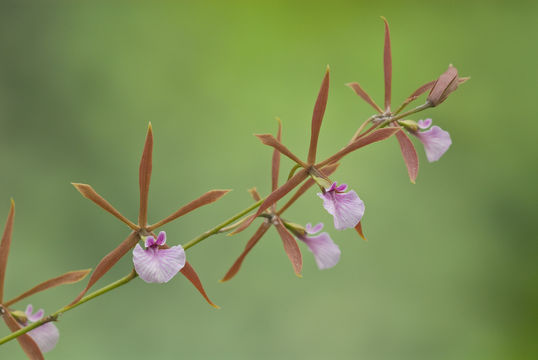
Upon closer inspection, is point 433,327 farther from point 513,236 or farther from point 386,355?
point 513,236

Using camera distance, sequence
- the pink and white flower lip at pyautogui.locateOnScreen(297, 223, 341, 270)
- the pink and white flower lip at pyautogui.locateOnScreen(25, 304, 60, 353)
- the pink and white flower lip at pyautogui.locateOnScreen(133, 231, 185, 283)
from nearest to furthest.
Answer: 1. the pink and white flower lip at pyautogui.locateOnScreen(133, 231, 185, 283)
2. the pink and white flower lip at pyautogui.locateOnScreen(25, 304, 60, 353)
3. the pink and white flower lip at pyautogui.locateOnScreen(297, 223, 341, 270)

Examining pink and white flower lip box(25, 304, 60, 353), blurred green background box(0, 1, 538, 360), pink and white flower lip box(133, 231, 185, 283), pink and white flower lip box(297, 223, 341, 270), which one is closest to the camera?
pink and white flower lip box(133, 231, 185, 283)

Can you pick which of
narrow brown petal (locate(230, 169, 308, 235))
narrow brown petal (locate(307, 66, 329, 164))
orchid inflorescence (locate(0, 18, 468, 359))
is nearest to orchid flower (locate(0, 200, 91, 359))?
orchid inflorescence (locate(0, 18, 468, 359))

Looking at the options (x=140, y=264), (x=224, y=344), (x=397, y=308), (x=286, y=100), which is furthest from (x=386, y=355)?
(x=140, y=264)

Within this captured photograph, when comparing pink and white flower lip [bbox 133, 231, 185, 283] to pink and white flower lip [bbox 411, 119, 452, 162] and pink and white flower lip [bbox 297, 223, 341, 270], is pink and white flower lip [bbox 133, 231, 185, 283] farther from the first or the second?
pink and white flower lip [bbox 411, 119, 452, 162]

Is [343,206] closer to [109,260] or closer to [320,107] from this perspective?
[320,107]

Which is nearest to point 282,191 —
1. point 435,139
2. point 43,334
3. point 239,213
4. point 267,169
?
point 239,213
